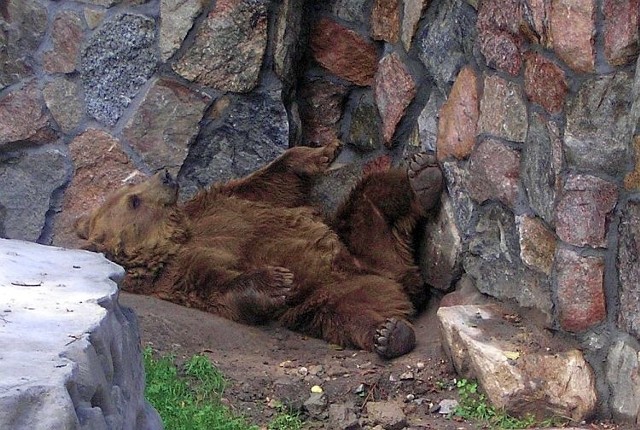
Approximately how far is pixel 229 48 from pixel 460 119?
162 cm

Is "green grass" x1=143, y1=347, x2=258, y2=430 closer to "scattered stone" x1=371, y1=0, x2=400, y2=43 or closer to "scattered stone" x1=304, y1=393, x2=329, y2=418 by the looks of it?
"scattered stone" x1=304, y1=393, x2=329, y2=418

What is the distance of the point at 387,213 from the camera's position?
16.9ft

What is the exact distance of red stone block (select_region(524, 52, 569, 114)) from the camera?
3643mm

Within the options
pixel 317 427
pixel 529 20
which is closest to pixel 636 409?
pixel 317 427

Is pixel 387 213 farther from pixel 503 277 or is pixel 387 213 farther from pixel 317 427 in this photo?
pixel 317 427

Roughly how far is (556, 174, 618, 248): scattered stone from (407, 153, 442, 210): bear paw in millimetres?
1177

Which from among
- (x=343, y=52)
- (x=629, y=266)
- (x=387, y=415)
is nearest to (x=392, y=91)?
(x=343, y=52)

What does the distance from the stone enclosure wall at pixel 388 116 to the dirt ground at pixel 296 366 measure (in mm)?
443

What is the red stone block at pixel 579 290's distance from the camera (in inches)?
142

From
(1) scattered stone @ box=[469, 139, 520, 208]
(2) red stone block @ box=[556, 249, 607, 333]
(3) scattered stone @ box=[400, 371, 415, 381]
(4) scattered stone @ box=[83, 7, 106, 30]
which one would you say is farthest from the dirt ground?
(4) scattered stone @ box=[83, 7, 106, 30]

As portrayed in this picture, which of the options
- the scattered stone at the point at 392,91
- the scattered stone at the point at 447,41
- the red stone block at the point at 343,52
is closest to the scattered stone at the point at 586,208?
the scattered stone at the point at 447,41

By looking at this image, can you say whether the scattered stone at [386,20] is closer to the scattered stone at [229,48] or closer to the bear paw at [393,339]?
the scattered stone at [229,48]

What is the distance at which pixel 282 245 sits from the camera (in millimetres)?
5215

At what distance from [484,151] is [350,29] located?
1772mm
